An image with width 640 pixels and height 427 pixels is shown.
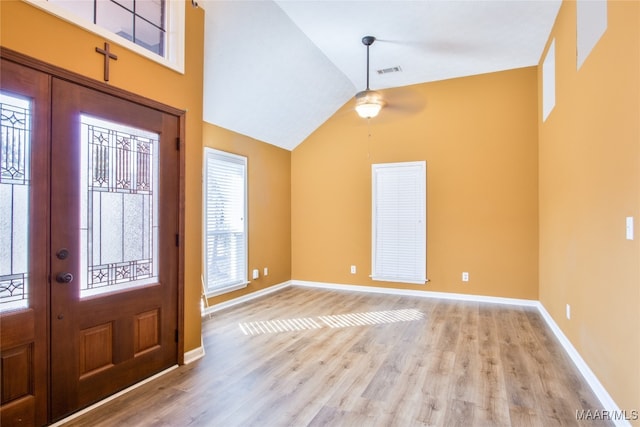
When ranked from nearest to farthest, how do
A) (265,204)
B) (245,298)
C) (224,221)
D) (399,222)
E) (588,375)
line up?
(588,375)
(224,221)
(245,298)
(399,222)
(265,204)

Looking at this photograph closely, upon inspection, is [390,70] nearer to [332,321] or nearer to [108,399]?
[332,321]

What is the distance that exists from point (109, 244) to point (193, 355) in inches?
49.3

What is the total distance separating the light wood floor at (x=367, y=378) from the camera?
7.18 feet

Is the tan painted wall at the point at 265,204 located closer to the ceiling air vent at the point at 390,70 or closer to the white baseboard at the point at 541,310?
the white baseboard at the point at 541,310

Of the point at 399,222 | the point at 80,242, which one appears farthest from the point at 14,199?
the point at 399,222

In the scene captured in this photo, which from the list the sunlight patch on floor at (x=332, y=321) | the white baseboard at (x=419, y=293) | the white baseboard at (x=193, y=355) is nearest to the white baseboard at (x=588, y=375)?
the white baseboard at (x=419, y=293)

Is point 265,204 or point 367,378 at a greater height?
point 265,204

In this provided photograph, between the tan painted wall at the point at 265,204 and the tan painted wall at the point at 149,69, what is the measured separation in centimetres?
161

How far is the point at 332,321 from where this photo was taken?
4180 millimetres

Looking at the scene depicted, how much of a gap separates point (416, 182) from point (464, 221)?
0.94 metres

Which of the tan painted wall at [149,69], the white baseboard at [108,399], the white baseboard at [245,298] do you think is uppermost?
the tan painted wall at [149,69]

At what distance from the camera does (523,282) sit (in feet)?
15.8

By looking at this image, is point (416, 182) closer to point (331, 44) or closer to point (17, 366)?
point (331, 44)

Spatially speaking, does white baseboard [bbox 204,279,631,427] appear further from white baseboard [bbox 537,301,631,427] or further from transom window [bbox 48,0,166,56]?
transom window [bbox 48,0,166,56]
